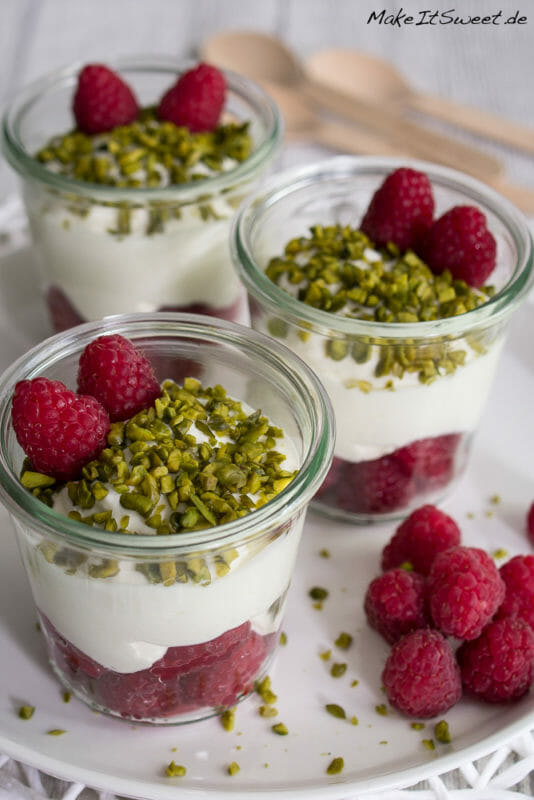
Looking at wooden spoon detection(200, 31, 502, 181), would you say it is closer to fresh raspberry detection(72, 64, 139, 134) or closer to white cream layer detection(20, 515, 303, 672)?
fresh raspberry detection(72, 64, 139, 134)

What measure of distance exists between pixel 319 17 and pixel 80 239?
5.11 feet

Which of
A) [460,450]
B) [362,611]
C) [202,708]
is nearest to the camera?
[202,708]

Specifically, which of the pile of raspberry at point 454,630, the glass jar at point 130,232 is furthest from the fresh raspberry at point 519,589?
the glass jar at point 130,232

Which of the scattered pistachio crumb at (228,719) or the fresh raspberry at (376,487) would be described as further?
the fresh raspberry at (376,487)

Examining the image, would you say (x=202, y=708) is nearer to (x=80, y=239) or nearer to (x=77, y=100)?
(x=80, y=239)

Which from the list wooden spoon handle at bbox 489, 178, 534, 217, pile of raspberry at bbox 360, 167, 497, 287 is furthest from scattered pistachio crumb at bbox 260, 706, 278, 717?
wooden spoon handle at bbox 489, 178, 534, 217

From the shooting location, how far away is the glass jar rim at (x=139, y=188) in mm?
A: 1446

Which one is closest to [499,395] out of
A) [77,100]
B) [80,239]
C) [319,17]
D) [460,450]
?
[460,450]

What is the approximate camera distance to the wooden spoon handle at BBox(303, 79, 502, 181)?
81.7 inches

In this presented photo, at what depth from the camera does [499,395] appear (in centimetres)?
→ 167

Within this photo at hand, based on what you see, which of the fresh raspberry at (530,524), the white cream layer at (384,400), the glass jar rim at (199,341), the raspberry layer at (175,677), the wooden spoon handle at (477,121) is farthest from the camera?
the wooden spoon handle at (477,121)

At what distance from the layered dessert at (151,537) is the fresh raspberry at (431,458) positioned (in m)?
0.28

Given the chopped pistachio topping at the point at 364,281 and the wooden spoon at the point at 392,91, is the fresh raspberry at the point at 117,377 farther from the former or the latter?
the wooden spoon at the point at 392,91

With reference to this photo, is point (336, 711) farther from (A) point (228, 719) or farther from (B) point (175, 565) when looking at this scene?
(B) point (175, 565)
